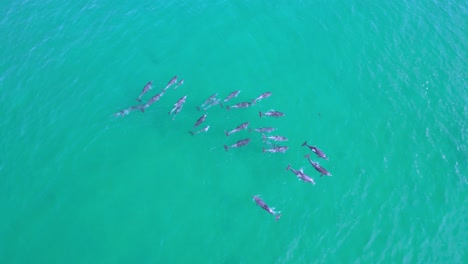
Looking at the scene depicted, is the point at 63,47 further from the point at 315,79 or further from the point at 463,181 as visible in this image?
the point at 463,181

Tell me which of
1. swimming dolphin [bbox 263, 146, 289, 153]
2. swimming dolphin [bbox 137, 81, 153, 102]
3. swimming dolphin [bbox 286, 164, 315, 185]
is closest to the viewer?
swimming dolphin [bbox 286, 164, 315, 185]

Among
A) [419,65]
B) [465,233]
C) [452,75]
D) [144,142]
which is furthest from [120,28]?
[465,233]

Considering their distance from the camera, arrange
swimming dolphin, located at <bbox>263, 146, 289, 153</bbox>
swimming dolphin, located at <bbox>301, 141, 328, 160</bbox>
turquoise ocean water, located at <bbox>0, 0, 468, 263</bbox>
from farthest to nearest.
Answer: swimming dolphin, located at <bbox>263, 146, 289, 153</bbox>
swimming dolphin, located at <bbox>301, 141, 328, 160</bbox>
turquoise ocean water, located at <bbox>0, 0, 468, 263</bbox>

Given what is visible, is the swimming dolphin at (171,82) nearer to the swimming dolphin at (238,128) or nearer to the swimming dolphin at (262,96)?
the swimming dolphin at (238,128)

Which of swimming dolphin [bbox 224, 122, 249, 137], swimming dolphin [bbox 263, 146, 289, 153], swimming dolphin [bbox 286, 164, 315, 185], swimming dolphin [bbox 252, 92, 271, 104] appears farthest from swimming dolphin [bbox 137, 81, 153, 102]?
swimming dolphin [bbox 286, 164, 315, 185]

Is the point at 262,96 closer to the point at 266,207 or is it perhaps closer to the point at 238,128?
the point at 238,128

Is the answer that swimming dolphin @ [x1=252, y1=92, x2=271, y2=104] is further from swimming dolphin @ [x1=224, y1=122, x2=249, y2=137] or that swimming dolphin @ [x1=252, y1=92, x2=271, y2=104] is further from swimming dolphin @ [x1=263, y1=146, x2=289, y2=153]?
swimming dolphin @ [x1=263, y1=146, x2=289, y2=153]

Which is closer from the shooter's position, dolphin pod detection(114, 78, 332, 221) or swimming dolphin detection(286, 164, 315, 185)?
swimming dolphin detection(286, 164, 315, 185)

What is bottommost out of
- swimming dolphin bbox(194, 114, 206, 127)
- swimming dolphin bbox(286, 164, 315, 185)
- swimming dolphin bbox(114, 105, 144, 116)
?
swimming dolphin bbox(286, 164, 315, 185)
